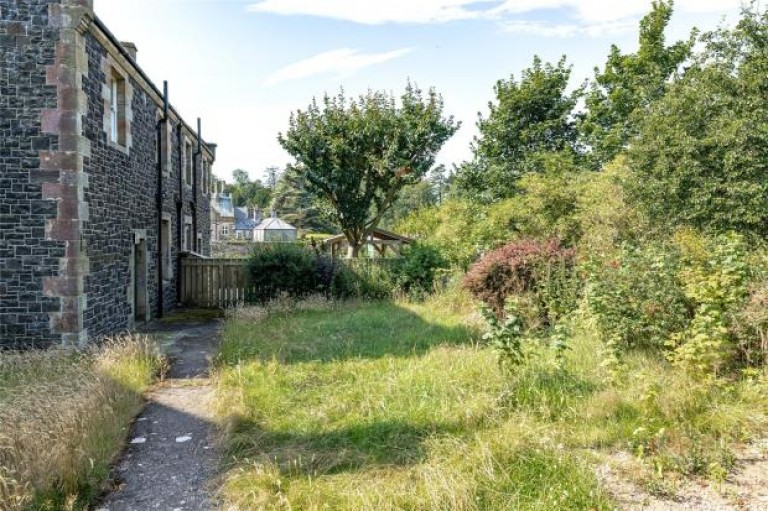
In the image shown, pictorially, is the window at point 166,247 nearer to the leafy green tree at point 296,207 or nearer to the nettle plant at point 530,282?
the nettle plant at point 530,282

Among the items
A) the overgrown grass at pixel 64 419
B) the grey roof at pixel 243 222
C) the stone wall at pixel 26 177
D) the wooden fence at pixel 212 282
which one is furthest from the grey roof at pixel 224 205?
the overgrown grass at pixel 64 419

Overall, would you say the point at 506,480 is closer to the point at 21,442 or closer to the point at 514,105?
the point at 21,442

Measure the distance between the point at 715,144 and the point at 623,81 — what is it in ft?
39.8

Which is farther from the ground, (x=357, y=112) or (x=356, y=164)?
(x=357, y=112)

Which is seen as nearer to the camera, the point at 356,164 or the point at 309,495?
the point at 309,495

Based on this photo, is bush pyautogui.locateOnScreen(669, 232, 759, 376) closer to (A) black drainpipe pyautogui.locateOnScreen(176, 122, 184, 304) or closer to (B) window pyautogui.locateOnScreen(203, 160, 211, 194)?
(A) black drainpipe pyautogui.locateOnScreen(176, 122, 184, 304)

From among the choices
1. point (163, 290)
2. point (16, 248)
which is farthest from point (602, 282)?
point (163, 290)

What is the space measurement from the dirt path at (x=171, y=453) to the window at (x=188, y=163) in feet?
36.1

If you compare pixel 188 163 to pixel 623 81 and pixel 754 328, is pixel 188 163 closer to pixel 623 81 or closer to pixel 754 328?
pixel 754 328

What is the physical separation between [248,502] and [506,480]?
6.77 ft

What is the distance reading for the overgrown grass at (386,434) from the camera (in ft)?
12.4

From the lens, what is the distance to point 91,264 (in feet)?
28.3

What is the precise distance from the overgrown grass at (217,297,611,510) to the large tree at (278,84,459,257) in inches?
409

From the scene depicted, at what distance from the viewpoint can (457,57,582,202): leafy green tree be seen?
2128 cm
